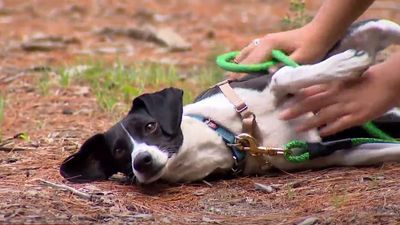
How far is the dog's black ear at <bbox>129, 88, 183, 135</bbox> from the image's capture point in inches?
141

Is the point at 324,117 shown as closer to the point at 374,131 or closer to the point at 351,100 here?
the point at 351,100

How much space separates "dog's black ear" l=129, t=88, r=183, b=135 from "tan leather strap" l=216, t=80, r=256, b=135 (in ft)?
0.71

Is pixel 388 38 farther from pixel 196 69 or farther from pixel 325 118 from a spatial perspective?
pixel 196 69

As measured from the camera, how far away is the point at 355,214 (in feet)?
9.75

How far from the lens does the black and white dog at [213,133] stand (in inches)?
137

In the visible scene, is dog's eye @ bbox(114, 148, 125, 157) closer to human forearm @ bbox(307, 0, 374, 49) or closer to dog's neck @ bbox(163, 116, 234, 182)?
dog's neck @ bbox(163, 116, 234, 182)

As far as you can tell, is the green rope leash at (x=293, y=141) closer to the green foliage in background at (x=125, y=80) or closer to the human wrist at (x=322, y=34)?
the human wrist at (x=322, y=34)

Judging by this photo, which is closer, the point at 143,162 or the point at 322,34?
the point at 143,162

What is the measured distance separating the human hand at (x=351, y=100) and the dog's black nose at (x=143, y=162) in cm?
56

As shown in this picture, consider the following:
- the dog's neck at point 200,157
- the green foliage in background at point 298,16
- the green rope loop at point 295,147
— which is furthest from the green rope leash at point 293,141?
the green foliage in background at point 298,16

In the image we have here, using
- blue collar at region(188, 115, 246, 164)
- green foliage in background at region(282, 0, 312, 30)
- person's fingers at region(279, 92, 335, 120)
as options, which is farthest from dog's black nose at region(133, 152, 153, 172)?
green foliage in background at region(282, 0, 312, 30)

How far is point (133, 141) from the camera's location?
3541 mm

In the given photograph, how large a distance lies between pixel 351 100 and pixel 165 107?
29.1 inches

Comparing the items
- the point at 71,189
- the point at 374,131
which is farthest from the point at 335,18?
the point at 71,189
